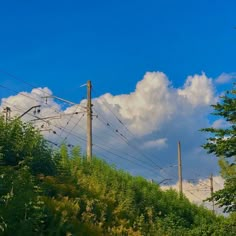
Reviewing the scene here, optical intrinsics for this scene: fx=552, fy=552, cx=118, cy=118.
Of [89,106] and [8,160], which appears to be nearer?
[8,160]

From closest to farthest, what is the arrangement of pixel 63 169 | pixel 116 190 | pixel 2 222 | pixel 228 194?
pixel 2 222 → pixel 63 169 → pixel 116 190 → pixel 228 194

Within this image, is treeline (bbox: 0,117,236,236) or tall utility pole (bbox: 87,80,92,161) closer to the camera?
treeline (bbox: 0,117,236,236)

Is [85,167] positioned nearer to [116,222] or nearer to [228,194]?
[116,222]

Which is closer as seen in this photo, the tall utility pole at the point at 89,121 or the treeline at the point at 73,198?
the treeline at the point at 73,198

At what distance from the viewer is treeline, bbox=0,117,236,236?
9.46 m

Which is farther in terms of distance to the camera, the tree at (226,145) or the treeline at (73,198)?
the tree at (226,145)

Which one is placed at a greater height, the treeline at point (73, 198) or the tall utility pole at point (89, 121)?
the tall utility pole at point (89, 121)

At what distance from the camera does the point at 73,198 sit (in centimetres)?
1454

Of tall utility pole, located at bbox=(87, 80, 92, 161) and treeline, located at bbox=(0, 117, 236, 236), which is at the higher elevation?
tall utility pole, located at bbox=(87, 80, 92, 161)

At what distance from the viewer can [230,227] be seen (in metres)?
20.9

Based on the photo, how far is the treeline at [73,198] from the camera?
946cm

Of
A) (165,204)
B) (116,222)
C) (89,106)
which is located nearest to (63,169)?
(116,222)

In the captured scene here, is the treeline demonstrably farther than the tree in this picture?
No

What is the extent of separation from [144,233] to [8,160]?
182 inches
